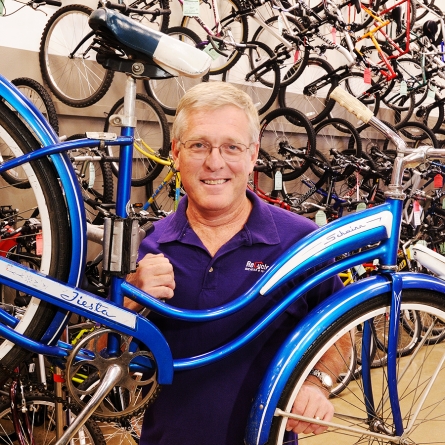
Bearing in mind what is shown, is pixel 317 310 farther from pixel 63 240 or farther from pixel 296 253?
pixel 63 240

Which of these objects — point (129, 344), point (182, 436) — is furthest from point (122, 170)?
point (182, 436)

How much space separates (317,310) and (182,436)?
450 mm

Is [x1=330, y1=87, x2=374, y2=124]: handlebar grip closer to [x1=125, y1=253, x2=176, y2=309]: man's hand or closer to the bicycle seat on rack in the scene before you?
the bicycle seat on rack

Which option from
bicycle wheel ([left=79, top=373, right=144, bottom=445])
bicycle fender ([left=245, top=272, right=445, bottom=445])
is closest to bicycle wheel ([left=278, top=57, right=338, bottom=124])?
bicycle wheel ([left=79, top=373, right=144, bottom=445])

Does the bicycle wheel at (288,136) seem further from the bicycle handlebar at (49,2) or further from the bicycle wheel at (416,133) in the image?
the bicycle handlebar at (49,2)

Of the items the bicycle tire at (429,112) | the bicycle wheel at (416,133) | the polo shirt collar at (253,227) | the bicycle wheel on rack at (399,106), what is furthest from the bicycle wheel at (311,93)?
the polo shirt collar at (253,227)

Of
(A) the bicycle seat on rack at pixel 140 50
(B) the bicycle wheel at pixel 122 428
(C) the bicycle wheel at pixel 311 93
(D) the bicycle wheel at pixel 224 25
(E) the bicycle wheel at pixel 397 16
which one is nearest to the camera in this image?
(A) the bicycle seat on rack at pixel 140 50

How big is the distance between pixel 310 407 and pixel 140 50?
799 mm

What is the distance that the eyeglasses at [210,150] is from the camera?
1.15m

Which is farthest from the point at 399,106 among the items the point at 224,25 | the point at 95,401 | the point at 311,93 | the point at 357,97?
the point at 95,401

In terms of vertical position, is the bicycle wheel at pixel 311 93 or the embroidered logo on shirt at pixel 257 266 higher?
the bicycle wheel at pixel 311 93

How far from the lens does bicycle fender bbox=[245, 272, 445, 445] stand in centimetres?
102

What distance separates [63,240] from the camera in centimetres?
98

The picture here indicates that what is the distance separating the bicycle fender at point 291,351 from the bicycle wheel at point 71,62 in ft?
7.76
